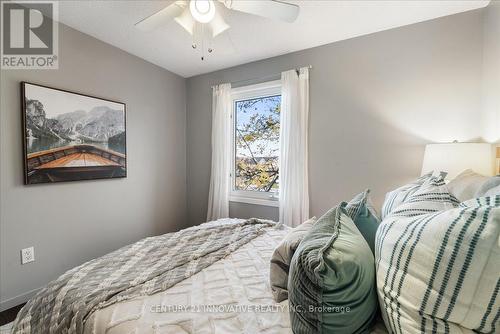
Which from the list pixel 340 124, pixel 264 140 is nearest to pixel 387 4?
pixel 340 124

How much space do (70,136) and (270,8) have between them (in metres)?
2.07

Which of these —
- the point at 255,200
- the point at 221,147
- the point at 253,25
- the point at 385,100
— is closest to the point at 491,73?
the point at 385,100

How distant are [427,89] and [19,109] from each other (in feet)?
11.4

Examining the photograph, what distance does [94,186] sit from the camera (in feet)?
7.91

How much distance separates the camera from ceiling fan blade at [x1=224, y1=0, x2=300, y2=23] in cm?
141

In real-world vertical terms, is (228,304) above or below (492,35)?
below

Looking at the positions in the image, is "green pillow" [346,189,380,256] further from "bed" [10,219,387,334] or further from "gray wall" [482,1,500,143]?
"gray wall" [482,1,500,143]

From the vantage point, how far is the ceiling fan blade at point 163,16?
1514 millimetres

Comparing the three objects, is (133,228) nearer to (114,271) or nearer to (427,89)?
(114,271)

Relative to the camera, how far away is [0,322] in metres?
1.74

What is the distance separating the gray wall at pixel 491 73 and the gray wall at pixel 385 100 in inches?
2.8

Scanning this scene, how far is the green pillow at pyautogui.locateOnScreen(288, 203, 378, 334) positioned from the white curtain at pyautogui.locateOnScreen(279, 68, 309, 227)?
181cm

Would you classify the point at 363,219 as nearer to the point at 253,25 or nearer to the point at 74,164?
the point at 253,25

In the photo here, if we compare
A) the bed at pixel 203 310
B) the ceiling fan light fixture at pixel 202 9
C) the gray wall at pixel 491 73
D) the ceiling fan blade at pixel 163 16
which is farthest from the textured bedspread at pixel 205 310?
the gray wall at pixel 491 73
